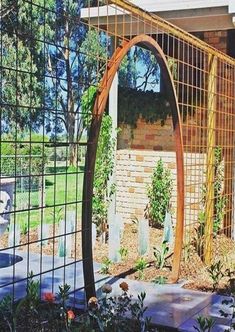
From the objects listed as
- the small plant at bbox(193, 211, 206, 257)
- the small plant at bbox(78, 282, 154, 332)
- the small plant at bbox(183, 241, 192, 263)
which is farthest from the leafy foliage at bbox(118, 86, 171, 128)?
the small plant at bbox(78, 282, 154, 332)

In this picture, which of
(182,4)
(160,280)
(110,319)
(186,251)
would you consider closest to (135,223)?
(186,251)

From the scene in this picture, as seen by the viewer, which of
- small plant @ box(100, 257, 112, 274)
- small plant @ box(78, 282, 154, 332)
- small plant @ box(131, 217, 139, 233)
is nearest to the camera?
small plant @ box(78, 282, 154, 332)

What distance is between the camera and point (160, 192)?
25.5ft

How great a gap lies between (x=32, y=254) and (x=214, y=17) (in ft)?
11.3

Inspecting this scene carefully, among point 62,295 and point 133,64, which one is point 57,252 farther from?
point 133,64

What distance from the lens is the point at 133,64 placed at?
1582cm

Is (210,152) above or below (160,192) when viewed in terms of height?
above

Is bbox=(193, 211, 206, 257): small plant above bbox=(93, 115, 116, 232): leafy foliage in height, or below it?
below

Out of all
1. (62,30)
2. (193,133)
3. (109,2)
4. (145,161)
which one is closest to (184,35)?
(109,2)

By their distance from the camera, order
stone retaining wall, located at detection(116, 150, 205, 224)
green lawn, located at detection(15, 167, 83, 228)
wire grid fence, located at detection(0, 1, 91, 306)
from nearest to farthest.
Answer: wire grid fence, located at detection(0, 1, 91, 306) → green lawn, located at detection(15, 167, 83, 228) → stone retaining wall, located at detection(116, 150, 205, 224)

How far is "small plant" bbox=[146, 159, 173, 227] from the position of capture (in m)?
7.76

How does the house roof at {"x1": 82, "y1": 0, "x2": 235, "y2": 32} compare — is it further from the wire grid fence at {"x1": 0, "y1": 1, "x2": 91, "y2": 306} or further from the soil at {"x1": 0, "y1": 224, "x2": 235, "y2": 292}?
the soil at {"x1": 0, "y1": 224, "x2": 235, "y2": 292}

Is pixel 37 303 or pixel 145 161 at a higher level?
pixel 145 161

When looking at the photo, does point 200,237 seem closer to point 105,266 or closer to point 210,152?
point 210,152
